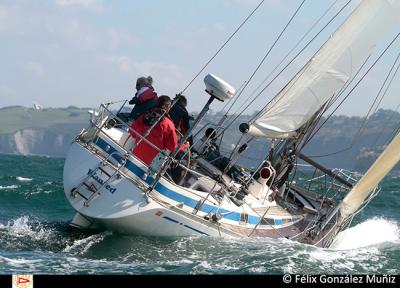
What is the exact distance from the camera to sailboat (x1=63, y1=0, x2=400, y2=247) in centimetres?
1196

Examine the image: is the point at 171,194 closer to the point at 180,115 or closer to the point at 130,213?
the point at 130,213

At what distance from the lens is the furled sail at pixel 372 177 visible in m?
13.8

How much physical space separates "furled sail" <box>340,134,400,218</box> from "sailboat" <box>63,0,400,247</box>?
0.02 metres

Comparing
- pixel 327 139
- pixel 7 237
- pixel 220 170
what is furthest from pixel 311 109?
pixel 327 139

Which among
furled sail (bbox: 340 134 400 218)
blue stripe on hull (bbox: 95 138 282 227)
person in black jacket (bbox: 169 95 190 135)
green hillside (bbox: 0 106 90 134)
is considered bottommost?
green hillside (bbox: 0 106 90 134)

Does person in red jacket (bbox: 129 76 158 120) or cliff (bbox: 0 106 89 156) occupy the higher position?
person in red jacket (bbox: 129 76 158 120)

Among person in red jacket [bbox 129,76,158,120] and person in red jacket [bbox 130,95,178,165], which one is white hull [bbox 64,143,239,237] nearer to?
person in red jacket [bbox 130,95,178,165]

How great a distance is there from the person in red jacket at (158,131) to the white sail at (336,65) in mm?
2329

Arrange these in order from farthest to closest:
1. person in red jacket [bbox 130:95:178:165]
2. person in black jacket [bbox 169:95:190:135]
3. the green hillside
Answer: the green hillside → person in black jacket [bbox 169:95:190:135] → person in red jacket [bbox 130:95:178:165]

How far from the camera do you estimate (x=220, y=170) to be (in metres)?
14.2

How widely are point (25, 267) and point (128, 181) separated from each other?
2405 millimetres

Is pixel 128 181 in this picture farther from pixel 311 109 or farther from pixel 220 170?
pixel 311 109

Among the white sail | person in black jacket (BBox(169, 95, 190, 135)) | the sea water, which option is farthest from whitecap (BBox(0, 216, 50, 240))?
the white sail

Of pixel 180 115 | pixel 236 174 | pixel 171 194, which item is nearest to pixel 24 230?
pixel 171 194
